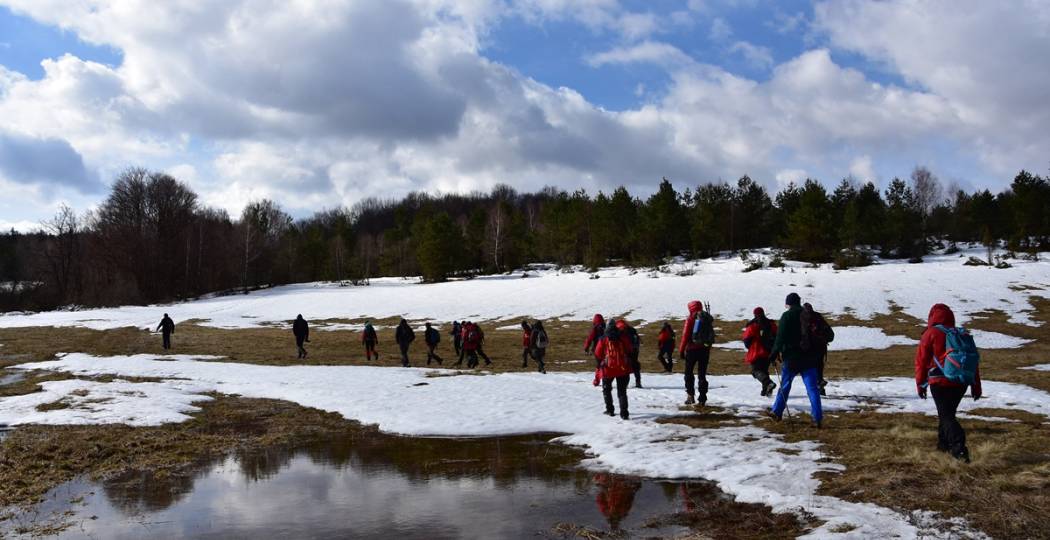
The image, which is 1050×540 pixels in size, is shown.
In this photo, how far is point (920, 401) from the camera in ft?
41.5

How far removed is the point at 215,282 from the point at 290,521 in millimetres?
79666

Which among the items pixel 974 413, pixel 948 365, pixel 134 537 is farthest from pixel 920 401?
Answer: pixel 134 537

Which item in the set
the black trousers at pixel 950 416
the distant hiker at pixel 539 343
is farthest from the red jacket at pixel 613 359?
the distant hiker at pixel 539 343

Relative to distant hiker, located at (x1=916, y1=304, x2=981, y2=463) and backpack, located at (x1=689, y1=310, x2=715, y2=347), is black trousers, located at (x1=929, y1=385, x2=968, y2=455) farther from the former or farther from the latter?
backpack, located at (x1=689, y1=310, x2=715, y2=347)

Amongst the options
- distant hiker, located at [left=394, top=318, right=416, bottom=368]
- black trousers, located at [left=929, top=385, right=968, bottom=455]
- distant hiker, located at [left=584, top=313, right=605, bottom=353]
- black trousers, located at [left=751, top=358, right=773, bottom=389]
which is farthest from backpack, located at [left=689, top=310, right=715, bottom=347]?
distant hiker, located at [left=394, top=318, right=416, bottom=368]

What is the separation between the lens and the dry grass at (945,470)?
5.38 meters

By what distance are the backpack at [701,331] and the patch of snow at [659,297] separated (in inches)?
1161

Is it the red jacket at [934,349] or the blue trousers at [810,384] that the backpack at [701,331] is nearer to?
the blue trousers at [810,384]

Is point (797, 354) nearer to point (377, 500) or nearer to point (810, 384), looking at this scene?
point (810, 384)

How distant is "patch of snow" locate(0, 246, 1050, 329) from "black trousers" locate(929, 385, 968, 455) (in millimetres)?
33523

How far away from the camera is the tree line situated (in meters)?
63.1

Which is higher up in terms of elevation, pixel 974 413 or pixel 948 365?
pixel 948 365

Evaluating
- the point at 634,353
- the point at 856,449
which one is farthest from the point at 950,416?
the point at 634,353

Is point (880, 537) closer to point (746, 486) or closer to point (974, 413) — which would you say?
point (746, 486)
